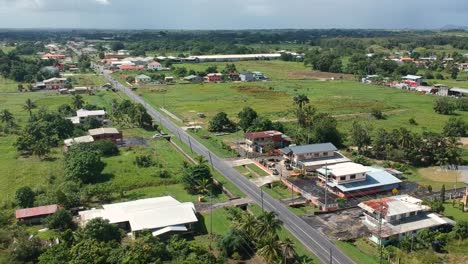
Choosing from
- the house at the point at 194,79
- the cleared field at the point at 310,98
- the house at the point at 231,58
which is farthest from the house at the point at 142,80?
the house at the point at 231,58

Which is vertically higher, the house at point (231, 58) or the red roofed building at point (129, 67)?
the house at point (231, 58)

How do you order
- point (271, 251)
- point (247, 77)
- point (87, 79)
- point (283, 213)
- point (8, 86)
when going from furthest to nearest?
1. point (247, 77)
2. point (87, 79)
3. point (8, 86)
4. point (283, 213)
5. point (271, 251)

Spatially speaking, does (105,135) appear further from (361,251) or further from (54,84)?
(54,84)

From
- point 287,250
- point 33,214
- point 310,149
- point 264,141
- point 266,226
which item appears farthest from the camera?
point 264,141

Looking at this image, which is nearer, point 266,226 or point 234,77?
point 266,226

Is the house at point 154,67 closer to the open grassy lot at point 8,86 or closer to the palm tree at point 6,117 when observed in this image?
the open grassy lot at point 8,86

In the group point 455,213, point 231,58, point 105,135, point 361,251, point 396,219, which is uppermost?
point 231,58

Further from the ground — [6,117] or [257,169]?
[6,117]

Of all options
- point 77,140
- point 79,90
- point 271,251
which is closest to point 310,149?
point 271,251
